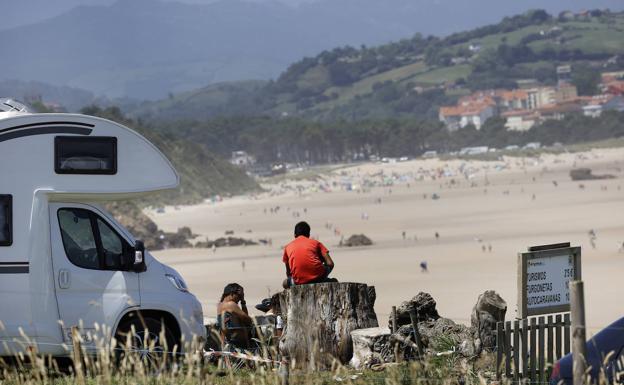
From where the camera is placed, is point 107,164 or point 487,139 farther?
point 487,139

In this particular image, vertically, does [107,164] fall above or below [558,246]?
above

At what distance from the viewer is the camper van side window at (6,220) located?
873 cm

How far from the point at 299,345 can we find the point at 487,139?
471 feet

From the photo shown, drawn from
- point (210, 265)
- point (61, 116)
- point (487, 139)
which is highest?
point (487, 139)

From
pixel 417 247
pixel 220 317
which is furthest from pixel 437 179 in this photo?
pixel 220 317

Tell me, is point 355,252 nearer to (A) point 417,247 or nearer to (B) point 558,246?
(A) point 417,247

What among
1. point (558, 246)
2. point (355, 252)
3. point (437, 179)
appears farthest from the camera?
point (437, 179)

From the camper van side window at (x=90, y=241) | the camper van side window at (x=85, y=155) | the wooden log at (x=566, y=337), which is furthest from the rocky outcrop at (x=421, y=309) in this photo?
the camper van side window at (x=85, y=155)

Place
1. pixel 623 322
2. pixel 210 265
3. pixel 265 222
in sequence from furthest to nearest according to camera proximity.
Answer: pixel 265 222, pixel 210 265, pixel 623 322

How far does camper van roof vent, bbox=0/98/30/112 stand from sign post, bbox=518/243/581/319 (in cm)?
413

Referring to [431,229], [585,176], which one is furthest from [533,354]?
[585,176]

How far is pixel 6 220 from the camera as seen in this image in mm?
8773

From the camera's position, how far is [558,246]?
338 inches

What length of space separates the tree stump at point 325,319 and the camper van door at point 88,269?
4.13 feet
